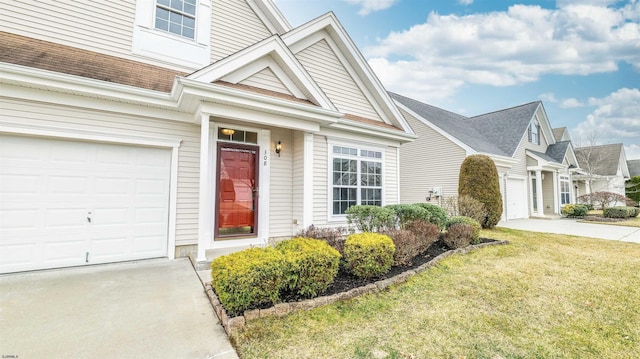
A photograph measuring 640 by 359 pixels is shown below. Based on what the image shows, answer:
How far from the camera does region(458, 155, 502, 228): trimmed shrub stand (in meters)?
10.8

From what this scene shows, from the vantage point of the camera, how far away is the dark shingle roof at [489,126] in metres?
14.8

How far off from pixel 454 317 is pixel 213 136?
5386mm

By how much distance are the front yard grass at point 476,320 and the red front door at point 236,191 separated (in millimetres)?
3353

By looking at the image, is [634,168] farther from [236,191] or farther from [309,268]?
[309,268]

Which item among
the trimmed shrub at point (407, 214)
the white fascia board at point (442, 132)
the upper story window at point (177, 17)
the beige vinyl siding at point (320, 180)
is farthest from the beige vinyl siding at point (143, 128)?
the white fascia board at point (442, 132)

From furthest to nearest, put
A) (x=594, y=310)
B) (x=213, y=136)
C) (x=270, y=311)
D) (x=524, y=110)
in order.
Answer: (x=524, y=110)
(x=213, y=136)
(x=594, y=310)
(x=270, y=311)

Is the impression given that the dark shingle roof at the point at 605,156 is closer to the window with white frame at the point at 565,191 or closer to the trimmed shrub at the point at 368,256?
the window with white frame at the point at 565,191

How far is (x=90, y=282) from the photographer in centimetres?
416

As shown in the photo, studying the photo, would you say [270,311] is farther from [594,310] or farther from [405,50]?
[405,50]

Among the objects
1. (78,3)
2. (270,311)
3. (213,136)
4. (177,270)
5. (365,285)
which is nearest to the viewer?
(270,311)

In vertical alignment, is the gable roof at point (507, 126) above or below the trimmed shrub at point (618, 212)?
above

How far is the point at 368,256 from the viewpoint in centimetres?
431

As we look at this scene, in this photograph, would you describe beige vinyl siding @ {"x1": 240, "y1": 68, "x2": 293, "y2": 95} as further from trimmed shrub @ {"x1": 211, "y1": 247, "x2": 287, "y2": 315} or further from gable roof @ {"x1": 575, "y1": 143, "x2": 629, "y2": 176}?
gable roof @ {"x1": 575, "y1": 143, "x2": 629, "y2": 176}

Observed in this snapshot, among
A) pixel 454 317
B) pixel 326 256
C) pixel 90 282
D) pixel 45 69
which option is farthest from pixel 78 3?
pixel 454 317
